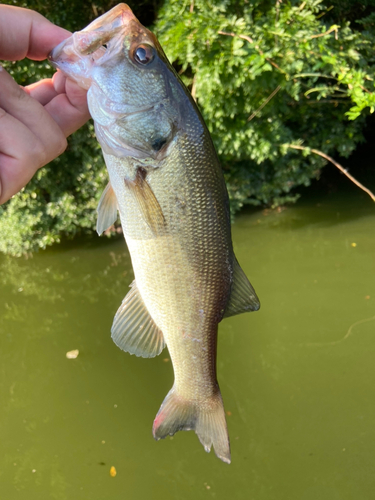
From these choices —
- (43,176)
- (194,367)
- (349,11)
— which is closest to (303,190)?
(349,11)

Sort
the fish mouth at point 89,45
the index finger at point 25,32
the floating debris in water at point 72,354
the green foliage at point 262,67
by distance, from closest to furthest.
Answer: the fish mouth at point 89,45 < the index finger at point 25,32 < the floating debris in water at point 72,354 < the green foliage at point 262,67

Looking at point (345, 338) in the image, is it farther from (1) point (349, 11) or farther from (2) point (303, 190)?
(1) point (349, 11)

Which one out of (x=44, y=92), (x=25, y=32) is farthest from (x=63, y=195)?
(x=25, y=32)

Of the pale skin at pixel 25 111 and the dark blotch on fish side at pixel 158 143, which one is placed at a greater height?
the pale skin at pixel 25 111

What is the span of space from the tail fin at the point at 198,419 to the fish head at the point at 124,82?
3.29 feet

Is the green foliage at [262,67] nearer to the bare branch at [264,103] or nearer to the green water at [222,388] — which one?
the bare branch at [264,103]

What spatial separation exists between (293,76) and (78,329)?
12.4ft

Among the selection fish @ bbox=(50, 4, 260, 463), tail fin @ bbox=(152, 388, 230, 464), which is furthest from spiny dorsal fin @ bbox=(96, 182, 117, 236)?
tail fin @ bbox=(152, 388, 230, 464)

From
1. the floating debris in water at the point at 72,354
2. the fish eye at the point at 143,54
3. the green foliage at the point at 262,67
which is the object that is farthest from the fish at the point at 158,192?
the green foliage at the point at 262,67

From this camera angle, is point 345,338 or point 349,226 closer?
point 345,338

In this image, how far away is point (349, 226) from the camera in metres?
6.08

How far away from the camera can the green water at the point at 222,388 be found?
114 inches

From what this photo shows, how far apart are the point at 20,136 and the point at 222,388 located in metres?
2.95

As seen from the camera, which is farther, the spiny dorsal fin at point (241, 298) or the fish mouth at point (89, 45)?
the spiny dorsal fin at point (241, 298)
